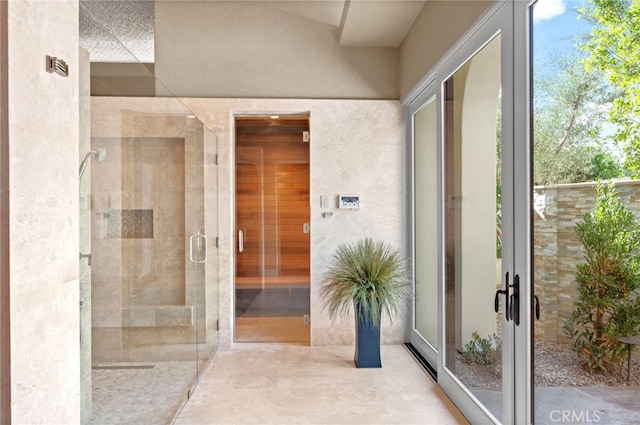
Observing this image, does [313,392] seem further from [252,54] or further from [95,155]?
[252,54]

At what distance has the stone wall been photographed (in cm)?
160

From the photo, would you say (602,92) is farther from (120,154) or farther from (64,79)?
(120,154)

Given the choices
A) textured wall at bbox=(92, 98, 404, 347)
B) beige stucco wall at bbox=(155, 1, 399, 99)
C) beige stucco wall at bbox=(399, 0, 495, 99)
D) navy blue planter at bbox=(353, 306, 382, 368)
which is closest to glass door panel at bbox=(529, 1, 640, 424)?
beige stucco wall at bbox=(399, 0, 495, 99)

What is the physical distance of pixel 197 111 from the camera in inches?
158

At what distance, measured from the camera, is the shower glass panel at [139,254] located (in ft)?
5.79

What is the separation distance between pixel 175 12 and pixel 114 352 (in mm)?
3253

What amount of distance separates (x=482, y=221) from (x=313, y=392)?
162 centimetres

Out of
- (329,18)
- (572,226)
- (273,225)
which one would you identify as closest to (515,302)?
(572,226)

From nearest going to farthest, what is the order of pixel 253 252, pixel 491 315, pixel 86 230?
pixel 86 230
pixel 491 315
pixel 253 252

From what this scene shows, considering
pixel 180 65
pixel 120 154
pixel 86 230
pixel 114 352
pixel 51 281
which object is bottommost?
pixel 114 352

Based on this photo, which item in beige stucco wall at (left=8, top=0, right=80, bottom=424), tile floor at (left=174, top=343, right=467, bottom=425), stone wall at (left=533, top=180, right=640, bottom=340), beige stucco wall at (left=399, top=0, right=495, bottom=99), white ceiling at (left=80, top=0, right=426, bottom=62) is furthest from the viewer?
white ceiling at (left=80, top=0, right=426, bottom=62)

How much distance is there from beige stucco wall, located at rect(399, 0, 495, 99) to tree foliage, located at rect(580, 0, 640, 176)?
2.47 feet

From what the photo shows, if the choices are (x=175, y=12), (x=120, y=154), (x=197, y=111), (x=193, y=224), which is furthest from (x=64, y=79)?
(x=175, y=12)
